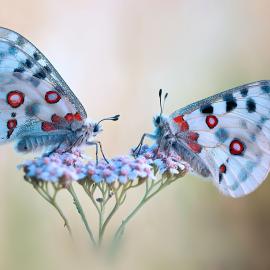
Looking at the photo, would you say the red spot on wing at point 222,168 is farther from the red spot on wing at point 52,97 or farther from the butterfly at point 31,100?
Result: the red spot on wing at point 52,97

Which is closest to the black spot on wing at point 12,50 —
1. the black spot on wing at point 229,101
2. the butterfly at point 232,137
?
the butterfly at point 232,137

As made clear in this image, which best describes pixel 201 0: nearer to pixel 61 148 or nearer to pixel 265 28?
pixel 265 28

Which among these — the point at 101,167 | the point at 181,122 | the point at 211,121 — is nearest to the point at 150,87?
the point at 181,122

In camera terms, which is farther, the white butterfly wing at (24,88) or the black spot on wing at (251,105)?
the black spot on wing at (251,105)

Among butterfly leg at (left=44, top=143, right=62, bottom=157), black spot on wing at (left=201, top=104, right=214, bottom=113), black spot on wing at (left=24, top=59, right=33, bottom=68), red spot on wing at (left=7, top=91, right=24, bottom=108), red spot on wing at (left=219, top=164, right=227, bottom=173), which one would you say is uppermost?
black spot on wing at (left=24, top=59, right=33, bottom=68)

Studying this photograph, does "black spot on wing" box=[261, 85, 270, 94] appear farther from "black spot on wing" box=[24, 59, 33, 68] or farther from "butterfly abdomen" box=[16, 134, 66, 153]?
"black spot on wing" box=[24, 59, 33, 68]

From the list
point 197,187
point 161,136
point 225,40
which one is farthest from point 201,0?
point 161,136

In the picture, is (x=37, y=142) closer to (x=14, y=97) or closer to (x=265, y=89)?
(x=14, y=97)

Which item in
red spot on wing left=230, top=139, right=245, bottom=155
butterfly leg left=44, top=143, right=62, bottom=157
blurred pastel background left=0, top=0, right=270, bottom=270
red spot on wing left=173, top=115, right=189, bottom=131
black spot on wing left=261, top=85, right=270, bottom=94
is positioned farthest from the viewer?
blurred pastel background left=0, top=0, right=270, bottom=270

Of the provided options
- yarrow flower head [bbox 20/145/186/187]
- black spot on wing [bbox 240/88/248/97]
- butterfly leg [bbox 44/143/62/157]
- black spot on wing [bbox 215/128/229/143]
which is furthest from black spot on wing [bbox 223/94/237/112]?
butterfly leg [bbox 44/143/62/157]
